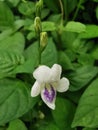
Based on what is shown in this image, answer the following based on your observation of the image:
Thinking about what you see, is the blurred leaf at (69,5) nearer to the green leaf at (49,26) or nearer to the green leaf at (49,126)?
the green leaf at (49,26)

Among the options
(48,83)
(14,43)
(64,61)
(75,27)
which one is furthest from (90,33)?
(48,83)

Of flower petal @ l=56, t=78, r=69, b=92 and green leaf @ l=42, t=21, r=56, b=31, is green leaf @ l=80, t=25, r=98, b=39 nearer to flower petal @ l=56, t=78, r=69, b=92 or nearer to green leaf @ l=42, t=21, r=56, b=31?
green leaf @ l=42, t=21, r=56, b=31

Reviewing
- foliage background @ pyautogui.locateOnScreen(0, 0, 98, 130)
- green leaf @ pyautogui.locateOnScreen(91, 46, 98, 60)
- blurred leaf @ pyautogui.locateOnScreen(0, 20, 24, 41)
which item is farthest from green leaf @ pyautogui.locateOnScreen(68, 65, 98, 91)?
blurred leaf @ pyautogui.locateOnScreen(0, 20, 24, 41)

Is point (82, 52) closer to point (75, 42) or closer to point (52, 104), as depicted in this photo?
A: point (75, 42)

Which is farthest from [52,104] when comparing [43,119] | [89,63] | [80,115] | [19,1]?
[19,1]

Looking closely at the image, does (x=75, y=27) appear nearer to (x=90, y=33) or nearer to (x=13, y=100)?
(x=90, y=33)

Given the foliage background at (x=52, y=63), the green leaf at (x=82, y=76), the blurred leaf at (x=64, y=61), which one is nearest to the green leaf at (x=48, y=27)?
the foliage background at (x=52, y=63)

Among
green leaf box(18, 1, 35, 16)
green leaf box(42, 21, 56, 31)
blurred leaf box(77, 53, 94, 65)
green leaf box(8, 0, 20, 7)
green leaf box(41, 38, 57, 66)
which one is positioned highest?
green leaf box(8, 0, 20, 7)
